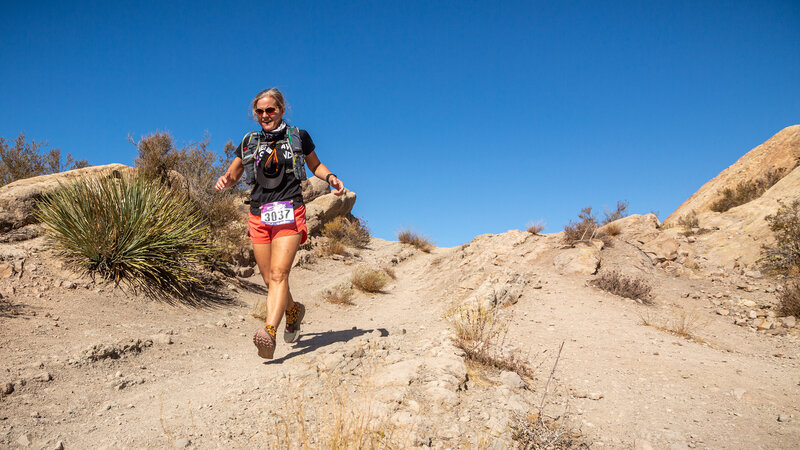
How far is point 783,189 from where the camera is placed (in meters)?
10.7

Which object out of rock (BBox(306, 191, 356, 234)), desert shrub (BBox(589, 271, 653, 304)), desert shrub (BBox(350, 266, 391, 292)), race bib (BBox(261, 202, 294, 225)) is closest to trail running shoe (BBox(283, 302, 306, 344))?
race bib (BBox(261, 202, 294, 225))

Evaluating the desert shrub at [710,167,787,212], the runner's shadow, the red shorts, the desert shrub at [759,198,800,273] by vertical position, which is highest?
the desert shrub at [710,167,787,212]

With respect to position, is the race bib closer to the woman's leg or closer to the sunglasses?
the woman's leg

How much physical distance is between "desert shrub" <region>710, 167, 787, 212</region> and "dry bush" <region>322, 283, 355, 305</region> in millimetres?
13916

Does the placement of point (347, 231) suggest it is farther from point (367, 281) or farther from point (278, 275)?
point (278, 275)

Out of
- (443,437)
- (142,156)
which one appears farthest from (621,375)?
(142,156)

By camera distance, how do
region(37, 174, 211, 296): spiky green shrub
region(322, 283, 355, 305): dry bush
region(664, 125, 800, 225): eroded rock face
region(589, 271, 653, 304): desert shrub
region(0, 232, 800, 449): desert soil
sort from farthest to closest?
region(664, 125, 800, 225): eroded rock face < region(322, 283, 355, 305): dry bush < region(589, 271, 653, 304): desert shrub < region(37, 174, 211, 296): spiky green shrub < region(0, 232, 800, 449): desert soil

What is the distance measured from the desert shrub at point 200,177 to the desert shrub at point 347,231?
5.15 meters

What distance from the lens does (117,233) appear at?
17.6ft

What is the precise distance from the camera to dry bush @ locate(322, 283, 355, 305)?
7.52 metres

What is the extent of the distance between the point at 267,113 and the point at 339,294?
15.0 feet

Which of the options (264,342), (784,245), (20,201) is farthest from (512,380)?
(784,245)

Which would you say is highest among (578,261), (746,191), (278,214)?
(746,191)

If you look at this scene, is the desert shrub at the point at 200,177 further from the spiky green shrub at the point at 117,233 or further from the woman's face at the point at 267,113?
the woman's face at the point at 267,113
